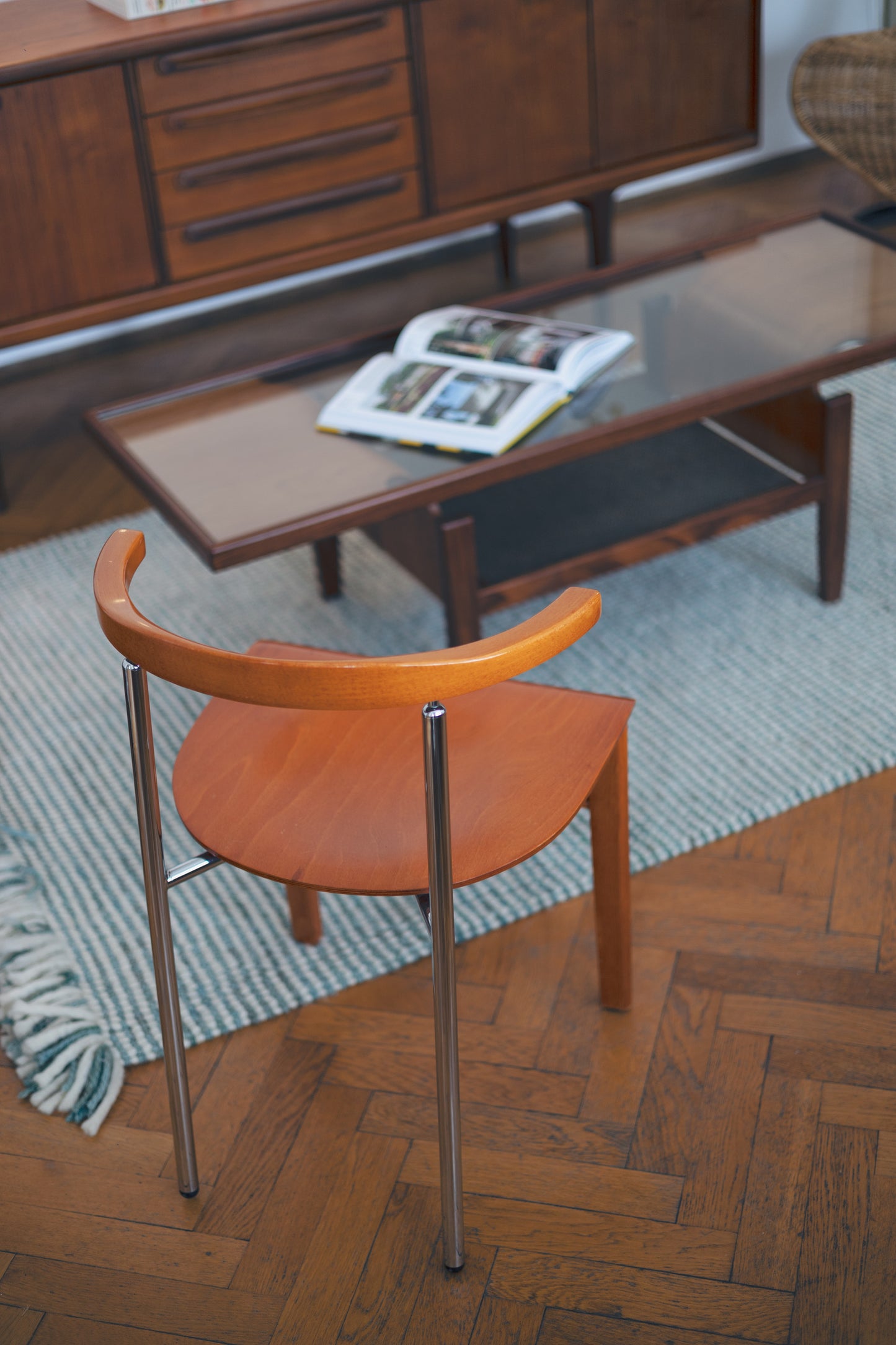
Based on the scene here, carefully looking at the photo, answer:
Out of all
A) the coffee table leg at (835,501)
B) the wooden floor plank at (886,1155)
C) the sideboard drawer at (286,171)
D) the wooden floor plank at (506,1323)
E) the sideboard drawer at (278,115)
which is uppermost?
the sideboard drawer at (278,115)

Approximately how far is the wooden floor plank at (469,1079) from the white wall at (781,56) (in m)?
2.92

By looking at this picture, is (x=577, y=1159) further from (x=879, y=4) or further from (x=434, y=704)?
(x=879, y=4)

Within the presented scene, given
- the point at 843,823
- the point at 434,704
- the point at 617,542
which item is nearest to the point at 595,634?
the point at 617,542

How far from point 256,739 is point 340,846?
0.20 meters

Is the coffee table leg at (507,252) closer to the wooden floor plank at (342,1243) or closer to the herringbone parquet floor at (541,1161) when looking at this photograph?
the herringbone parquet floor at (541,1161)

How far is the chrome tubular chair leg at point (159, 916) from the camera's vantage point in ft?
4.05

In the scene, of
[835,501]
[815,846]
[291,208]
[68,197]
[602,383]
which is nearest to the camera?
[815,846]

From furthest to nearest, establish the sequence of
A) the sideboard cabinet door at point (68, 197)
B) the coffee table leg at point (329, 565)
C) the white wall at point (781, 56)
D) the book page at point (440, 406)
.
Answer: the white wall at point (781, 56)
the sideboard cabinet door at point (68, 197)
the coffee table leg at point (329, 565)
the book page at point (440, 406)

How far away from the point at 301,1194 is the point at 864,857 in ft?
2.79

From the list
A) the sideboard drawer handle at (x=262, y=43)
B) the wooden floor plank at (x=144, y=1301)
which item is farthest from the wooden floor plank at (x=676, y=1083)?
the sideboard drawer handle at (x=262, y=43)

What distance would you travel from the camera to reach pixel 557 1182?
4.81ft

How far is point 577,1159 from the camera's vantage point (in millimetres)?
1489

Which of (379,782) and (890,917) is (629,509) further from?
(379,782)

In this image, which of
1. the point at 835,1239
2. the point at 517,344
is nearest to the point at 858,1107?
the point at 835,1239
